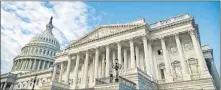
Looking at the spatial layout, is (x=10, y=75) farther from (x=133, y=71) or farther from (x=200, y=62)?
(x=200, y=62)

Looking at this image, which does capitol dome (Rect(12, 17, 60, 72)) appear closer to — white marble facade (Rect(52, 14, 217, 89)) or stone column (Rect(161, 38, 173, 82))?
white marble facade (Rect(52, 14, 217, 89))

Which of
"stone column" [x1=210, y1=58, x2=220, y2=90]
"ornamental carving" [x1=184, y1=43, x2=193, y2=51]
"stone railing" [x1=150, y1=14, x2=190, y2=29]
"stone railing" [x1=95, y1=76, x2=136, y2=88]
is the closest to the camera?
"stone railing" [x1=95, y1=76, x2=136, y2=88]

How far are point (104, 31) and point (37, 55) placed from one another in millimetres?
51056

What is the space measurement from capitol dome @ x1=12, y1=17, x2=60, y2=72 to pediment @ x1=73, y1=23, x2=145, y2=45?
43.8 meters

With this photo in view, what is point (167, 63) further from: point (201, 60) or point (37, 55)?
point (37, 55)

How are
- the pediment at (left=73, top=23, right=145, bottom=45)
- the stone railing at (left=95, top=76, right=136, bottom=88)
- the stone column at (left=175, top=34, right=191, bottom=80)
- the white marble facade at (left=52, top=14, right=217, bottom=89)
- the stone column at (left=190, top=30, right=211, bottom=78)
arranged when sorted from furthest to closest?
1. the pediment at (left=73, top=23, right=145, bottom=45)
2. the white marble facade at (left=52, top=14, right=217, bottom=89)
3. the stone column at (left=175, top=34, right=191, bottom=80)
4. the stone column at (left=190, top=30, right=211, bottom=78)
5. the stone railing at (left=95, top=76, right=136, bottom=88)

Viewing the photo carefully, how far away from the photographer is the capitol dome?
2874 inches

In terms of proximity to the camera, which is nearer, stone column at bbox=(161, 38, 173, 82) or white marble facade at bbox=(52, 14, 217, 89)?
stone column at bbox=(161, 38, 173, 82)

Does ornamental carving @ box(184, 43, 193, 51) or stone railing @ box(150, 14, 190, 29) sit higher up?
stone railing @ box(150, 14, 190, 29)

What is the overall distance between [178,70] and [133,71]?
983 cm

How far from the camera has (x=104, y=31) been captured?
1348 inches

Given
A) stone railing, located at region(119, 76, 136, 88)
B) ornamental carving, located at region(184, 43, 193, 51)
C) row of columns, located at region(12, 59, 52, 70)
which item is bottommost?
stone railing, located at region(119, 76, 136, 88)

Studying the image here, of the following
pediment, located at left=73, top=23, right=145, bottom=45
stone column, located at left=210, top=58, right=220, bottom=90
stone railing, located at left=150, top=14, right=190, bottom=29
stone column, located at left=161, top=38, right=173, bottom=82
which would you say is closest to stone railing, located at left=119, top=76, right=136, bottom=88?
stone column, located at left=161, top=38, right=173, bottom=82

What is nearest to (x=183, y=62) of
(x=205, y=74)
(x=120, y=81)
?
(x=205, y=74)
